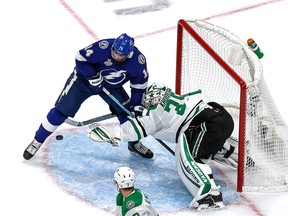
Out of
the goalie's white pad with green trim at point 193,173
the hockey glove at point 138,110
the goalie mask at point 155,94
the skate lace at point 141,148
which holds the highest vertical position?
the goalie mask at point 155,94

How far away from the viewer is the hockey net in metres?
6.21

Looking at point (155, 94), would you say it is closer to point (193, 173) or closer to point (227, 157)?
point (193, 173)

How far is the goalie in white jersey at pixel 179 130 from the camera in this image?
6.22m

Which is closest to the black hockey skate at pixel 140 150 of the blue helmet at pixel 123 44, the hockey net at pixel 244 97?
the hockey net at pixel 244 97

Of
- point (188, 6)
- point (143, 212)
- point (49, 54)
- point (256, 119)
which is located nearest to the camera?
point (143, 212)

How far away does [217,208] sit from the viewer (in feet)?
20.5

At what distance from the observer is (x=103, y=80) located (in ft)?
21.3

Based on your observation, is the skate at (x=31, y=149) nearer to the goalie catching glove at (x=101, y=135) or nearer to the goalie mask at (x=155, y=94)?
the goalie catching glove at (x=101, y=135)

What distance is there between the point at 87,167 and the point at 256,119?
1.07 m

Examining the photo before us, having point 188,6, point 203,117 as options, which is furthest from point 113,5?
point 203,117

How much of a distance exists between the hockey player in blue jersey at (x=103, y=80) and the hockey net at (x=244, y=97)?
1.51ft

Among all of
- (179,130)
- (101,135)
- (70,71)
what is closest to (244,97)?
(179,130)

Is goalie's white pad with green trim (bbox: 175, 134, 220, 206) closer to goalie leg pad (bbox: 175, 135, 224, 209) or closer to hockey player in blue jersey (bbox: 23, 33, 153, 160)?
goalie leg pad (bbox: 175, 135, 224, 209)

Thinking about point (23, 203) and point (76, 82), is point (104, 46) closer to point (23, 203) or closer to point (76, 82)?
point (76, 82)
